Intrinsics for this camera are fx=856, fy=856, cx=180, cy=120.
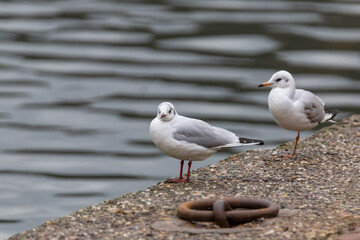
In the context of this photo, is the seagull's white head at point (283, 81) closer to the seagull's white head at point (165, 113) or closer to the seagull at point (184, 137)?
the seagull at point (184, 137)

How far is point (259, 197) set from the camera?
6344 millimetres

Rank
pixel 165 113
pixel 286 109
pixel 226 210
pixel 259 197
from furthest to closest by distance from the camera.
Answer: pixel 286 109
pixel 165 113
pixel 259 197
pixel 226 210

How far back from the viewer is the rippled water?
454 inches

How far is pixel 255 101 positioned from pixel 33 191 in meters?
5.34

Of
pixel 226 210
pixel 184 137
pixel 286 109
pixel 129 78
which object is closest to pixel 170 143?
pixel 184 137

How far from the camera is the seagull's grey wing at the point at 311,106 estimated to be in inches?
297

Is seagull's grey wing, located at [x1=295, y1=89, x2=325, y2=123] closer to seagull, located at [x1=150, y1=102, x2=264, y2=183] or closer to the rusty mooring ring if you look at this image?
seagull, located at [x1=150, y1=102, x2=264, y2=183]

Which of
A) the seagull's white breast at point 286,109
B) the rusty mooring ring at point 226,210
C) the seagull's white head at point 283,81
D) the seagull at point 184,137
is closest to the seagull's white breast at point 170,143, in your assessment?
the seagull at point 184,137

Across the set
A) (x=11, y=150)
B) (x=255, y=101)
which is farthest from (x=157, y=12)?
(x=11, y=150)

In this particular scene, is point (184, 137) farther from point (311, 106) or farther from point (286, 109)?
point (311, 106)

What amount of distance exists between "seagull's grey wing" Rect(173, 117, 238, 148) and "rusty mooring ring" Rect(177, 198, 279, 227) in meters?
0.92

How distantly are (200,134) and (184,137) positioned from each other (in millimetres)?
154

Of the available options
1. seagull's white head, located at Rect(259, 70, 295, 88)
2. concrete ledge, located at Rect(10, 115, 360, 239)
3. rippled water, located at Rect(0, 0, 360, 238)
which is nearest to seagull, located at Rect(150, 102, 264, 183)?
concrete ledge, located at Rect(10, 115, 360, 239)

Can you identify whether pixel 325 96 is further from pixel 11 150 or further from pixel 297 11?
pixel 297 11
